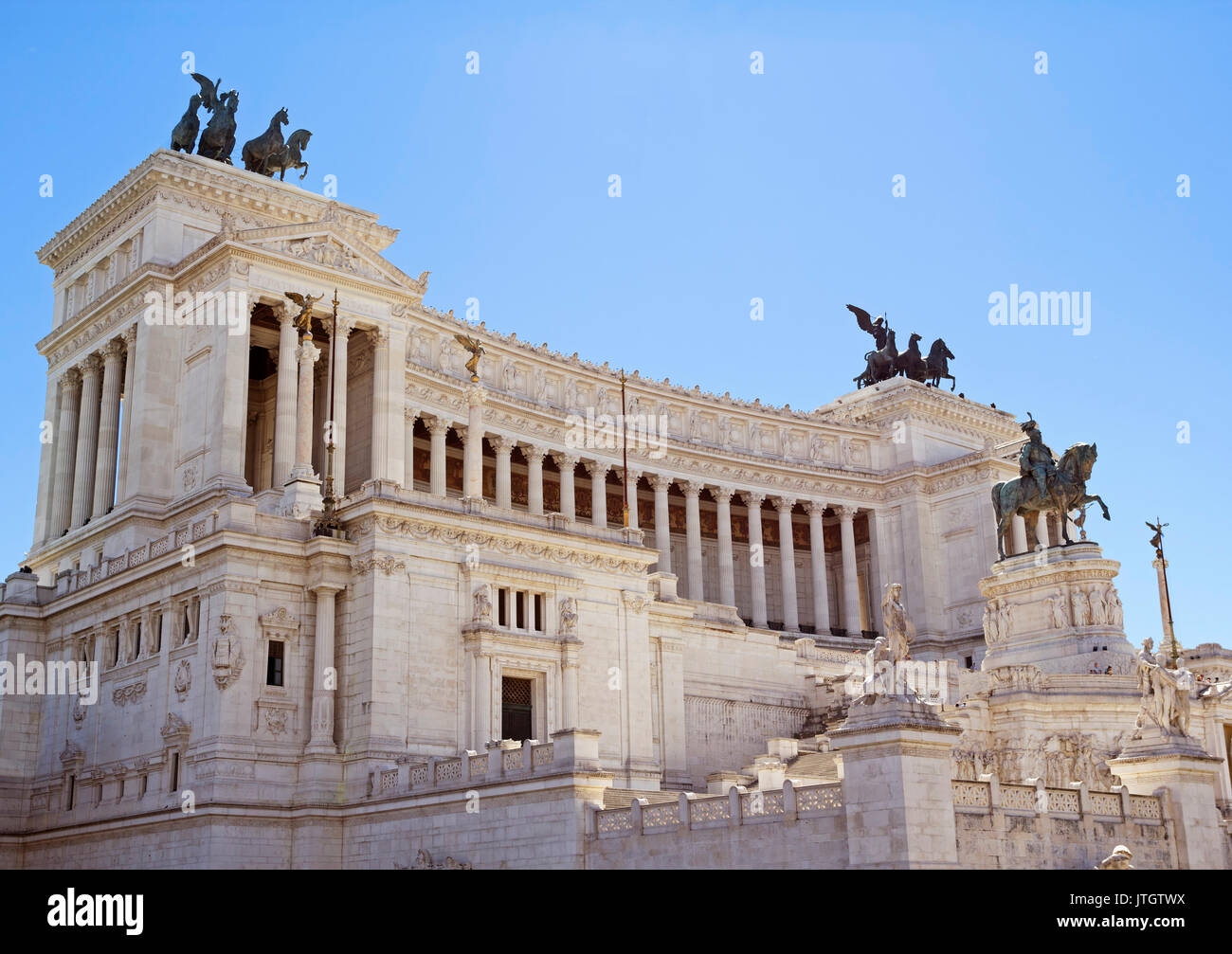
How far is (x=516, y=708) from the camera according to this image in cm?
4853

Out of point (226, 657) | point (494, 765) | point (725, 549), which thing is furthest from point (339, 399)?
point (725, 549)

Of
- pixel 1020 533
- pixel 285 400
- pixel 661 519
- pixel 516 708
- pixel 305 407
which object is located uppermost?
pixel 661 519

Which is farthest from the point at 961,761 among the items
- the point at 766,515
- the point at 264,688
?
the point at 766,515

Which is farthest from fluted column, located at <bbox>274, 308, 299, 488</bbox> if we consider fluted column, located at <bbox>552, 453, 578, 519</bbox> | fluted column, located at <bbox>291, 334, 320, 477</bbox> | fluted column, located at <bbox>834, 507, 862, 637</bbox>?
fluted column, located at <bbox>834, 507, 862, 637</bbox>

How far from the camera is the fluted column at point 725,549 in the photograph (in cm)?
8762

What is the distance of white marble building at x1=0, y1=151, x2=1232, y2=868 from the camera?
40.4 metres

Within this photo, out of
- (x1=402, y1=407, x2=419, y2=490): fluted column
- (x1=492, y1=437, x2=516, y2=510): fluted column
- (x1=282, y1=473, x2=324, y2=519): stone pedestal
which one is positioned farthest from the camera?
(x1=492, y1=437, x2=516, y2=510): fluted column

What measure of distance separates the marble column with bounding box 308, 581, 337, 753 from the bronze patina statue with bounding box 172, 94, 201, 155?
33.5 m

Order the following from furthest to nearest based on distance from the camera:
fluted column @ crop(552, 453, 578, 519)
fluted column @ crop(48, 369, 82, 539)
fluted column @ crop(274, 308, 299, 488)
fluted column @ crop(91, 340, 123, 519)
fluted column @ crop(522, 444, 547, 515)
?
fluted column @ crop(552, 453, 578, 519) → fluted column @ crop(522, 444, 547, 515) → fluted column @ crop(48, 369, 82, 539) → fluted column @ crop(91, 340, 123, 519) → fluted column @ crop(274, 308, 299, 488)

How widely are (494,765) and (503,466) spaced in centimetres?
4036

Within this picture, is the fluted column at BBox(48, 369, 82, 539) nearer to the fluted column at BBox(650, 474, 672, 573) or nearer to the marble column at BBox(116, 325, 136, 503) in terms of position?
the marble column at BBox(116, 325, 136, 503)

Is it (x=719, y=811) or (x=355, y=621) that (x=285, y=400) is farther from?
(x=719, y=811)
